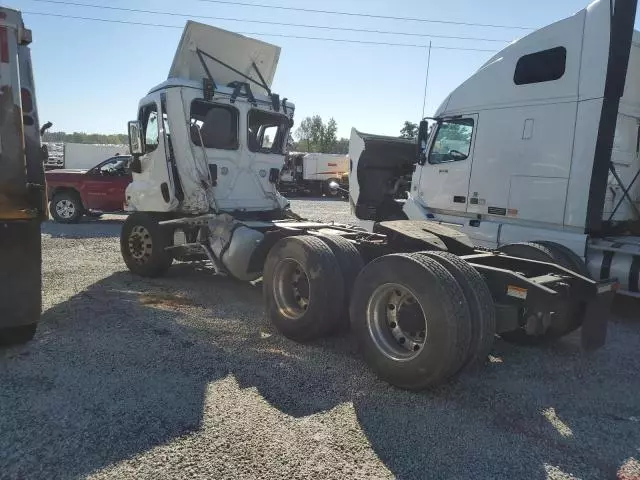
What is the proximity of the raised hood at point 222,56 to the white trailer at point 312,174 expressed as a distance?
24105mm

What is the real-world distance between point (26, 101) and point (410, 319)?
A: 12.5 feet

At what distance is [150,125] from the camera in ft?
25.1

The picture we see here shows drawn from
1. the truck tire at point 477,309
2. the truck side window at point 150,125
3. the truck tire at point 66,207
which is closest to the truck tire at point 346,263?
the truck tire at point 477,309

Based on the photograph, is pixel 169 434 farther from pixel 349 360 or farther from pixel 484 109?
pixel 484 109

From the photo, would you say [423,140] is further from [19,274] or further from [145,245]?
[19,274]

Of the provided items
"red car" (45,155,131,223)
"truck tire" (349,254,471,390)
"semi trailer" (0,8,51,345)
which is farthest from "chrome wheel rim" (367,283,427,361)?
"red car" (45,155,131,223)

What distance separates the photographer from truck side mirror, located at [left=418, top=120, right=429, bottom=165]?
8.55 metres

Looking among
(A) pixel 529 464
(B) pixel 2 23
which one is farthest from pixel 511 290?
(B) pixel 2 23

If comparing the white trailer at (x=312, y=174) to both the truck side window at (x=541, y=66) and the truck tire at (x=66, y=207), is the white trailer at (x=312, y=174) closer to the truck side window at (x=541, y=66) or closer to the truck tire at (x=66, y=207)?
the truck tire at (x=66, y=207)

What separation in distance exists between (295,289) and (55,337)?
95.4 inches

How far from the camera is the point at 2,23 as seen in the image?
4.11 metres

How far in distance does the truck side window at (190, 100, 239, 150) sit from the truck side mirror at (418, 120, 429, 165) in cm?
320

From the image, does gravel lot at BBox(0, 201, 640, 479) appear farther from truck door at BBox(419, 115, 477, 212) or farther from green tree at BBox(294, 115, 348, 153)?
green tree at BBox(294, 115, 348, 153)

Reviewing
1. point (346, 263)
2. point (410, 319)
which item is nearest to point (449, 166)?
point (346, 263)
